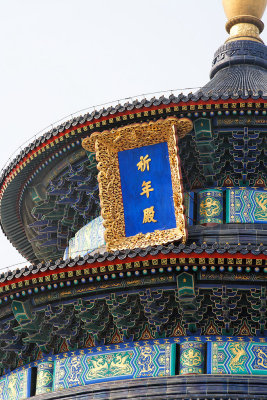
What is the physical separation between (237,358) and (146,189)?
4444 mm

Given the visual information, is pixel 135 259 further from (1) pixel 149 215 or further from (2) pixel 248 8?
(2) pixel 248 8

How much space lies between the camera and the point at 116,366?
51.4ft

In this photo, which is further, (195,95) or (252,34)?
(252,34)

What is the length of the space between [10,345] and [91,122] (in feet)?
16.4

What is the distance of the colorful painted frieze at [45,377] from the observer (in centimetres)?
1620

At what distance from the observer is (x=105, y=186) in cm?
1833

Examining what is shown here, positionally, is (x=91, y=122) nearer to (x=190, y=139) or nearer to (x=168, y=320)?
(x=190, y=139)

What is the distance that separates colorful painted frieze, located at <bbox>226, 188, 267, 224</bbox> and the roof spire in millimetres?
6898

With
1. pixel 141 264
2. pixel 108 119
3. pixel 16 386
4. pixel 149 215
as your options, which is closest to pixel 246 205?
pixel 149 215

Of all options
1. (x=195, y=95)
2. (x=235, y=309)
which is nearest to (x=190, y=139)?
(x=195, y=95)

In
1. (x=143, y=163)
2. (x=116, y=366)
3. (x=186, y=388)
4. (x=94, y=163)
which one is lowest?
(x=186, y=388)

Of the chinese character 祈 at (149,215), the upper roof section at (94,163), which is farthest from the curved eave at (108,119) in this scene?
the chinese character 祈 at (149,215)

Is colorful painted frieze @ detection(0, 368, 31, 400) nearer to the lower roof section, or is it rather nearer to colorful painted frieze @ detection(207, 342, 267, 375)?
the lower roof section

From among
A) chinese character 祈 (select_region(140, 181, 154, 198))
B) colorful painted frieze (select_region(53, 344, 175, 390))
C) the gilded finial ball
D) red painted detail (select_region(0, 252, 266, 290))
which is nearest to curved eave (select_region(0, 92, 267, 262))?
chinese character 祈 (select_region(140, 181, 154, 198))
